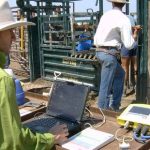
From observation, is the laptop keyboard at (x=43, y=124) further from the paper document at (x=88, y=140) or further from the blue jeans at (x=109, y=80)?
the blue jeans at (x=109, y=80)

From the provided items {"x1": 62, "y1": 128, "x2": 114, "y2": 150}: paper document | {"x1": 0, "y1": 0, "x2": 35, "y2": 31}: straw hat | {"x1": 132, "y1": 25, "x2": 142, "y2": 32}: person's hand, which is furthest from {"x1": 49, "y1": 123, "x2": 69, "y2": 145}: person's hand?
{"x1": 132, "y1": 25, "x2": 142, "y2": 32}: person's hand

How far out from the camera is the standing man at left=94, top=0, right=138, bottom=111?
461 cm

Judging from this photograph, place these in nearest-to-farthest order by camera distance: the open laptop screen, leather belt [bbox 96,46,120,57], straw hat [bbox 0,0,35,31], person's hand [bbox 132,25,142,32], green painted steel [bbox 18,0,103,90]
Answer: straw hat [bbox 0,0,35,31], the open laptop screen, leather belt [bbox 96,46,120,57], person's hand [bbox 132,25,142,32], green painted steel [bbox 18,0,103,90]

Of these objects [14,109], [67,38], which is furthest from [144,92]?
[14,109]

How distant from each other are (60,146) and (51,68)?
607 centimetres

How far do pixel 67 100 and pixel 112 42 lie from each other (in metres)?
2.35

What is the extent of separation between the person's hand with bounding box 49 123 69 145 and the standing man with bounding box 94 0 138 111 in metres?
2.56

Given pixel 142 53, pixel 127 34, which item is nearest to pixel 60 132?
pixel 127 34

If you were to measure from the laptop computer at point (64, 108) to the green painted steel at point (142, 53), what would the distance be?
285 centimetres

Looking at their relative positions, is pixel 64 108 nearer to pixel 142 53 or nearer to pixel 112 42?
pixel 112 42

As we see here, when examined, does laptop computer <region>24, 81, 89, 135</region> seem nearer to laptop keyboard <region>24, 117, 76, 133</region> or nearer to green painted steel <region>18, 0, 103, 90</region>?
laptop keyboard <region>24, 117, 76, 133</region>

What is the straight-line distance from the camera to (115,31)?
184 inches

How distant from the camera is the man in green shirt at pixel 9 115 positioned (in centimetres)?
167

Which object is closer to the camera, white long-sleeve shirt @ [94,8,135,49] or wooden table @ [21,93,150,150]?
wooden table @ [21,93,150,150]
